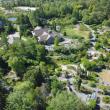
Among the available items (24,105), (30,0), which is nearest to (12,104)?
(24,105)

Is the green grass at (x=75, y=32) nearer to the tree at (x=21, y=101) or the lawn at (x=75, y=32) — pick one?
the lawn at (x=75, y=32)

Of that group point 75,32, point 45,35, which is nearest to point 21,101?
point 45,35

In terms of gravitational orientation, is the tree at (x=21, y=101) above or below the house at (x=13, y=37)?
above

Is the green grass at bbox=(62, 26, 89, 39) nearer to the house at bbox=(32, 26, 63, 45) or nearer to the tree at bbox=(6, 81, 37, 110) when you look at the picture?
the house at bbox=(32, 26, 63, 45)

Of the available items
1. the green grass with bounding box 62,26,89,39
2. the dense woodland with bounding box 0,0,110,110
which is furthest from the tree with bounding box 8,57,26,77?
the green grass with bounding box 62,26,89,39

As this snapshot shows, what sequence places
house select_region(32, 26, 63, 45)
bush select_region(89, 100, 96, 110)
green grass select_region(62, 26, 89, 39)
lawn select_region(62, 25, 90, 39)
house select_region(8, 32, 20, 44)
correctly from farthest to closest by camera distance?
lawn select_region(62, 25, 90, 39), green grass select_region(62, 26, 89, 39), house select_region(32, 26, 63, 45), house select_region(8, 32, 20, 44), bush select_region(89, 100, 96, 110)

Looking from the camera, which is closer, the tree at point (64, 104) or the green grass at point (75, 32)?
the tree at point (64, 104)

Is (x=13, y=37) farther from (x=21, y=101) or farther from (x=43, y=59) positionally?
(x=21, y=101)

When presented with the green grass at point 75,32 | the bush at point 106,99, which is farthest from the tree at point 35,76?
the green grass at point 75,32

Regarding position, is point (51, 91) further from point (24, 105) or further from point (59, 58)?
Result: point (59, 58)
